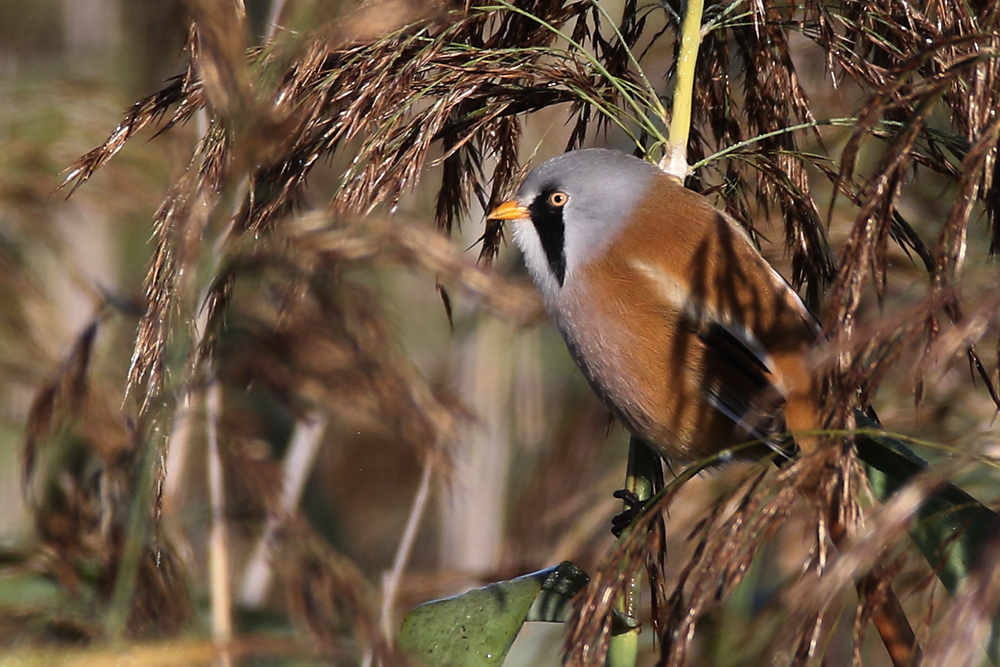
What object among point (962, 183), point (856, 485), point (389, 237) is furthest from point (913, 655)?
point (389, 237)

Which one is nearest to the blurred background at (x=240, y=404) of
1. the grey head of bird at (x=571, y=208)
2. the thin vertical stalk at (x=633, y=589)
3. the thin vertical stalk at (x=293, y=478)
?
the thin vertical stalk at (x=293, y=478)

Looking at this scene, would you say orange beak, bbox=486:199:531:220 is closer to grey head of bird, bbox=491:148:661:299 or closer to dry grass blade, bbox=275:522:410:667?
grey head of bird, bbox=491:148:661:299

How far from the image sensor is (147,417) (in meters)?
1.33

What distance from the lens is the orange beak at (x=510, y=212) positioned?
7.53ft

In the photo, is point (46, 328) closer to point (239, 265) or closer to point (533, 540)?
point (533, 540)

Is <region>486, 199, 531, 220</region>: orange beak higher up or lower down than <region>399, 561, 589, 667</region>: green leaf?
higher up

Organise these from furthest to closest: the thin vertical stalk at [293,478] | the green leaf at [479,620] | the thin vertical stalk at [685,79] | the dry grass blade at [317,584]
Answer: the thin vertical stalk at [293,478] → the thin vertical stalk at [685,79] → the green leaf at [479,620] → the dry grass blade at [317,584]

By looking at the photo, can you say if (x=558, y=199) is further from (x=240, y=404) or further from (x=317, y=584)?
(x=240, y=404)

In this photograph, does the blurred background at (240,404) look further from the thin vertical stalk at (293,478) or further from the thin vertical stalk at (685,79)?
the thin vertical stalk at (685,79)

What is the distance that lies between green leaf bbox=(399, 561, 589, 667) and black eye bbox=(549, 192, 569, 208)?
1029 millimetres

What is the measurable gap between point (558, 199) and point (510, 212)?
0.16 meters

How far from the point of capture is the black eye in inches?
96.4

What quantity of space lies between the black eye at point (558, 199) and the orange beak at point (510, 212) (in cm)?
8

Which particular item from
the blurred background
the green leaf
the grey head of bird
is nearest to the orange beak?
the grey head of bird
